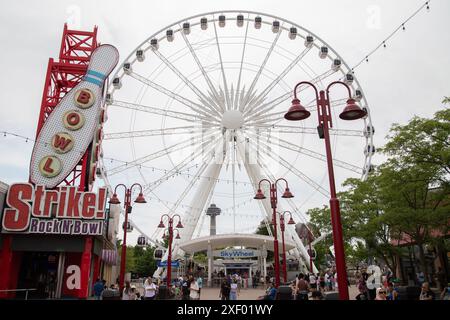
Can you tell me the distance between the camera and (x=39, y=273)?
21.0 meters

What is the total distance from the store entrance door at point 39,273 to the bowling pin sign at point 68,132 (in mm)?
4026

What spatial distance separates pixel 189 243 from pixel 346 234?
1434 centimetres

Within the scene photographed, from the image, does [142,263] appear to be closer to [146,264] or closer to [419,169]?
[146,264]

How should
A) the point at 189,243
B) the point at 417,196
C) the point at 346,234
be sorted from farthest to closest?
the point at 189,243, the point at 346,234, the point at 417,196

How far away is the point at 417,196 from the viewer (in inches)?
875

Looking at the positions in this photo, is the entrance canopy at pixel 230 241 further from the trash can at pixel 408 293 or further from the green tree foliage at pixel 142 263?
the green tree foliage at pixel 142 263

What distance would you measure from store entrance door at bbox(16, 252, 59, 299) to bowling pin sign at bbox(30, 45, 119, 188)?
4.03 meters

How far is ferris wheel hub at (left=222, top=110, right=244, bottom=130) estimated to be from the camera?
28578 mm

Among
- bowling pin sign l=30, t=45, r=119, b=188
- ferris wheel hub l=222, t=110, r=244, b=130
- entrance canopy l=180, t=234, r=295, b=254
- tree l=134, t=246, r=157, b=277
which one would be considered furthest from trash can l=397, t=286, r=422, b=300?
tree l=134, t=246, r=157, b=277

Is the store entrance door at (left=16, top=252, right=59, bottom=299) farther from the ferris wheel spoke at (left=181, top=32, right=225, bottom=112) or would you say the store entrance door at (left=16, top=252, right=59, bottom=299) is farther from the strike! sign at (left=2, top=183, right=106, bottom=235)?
the ferris wheel spoke at (left=181, top=32, right=225, bottom=112)

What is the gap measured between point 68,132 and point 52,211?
509 centimetres
